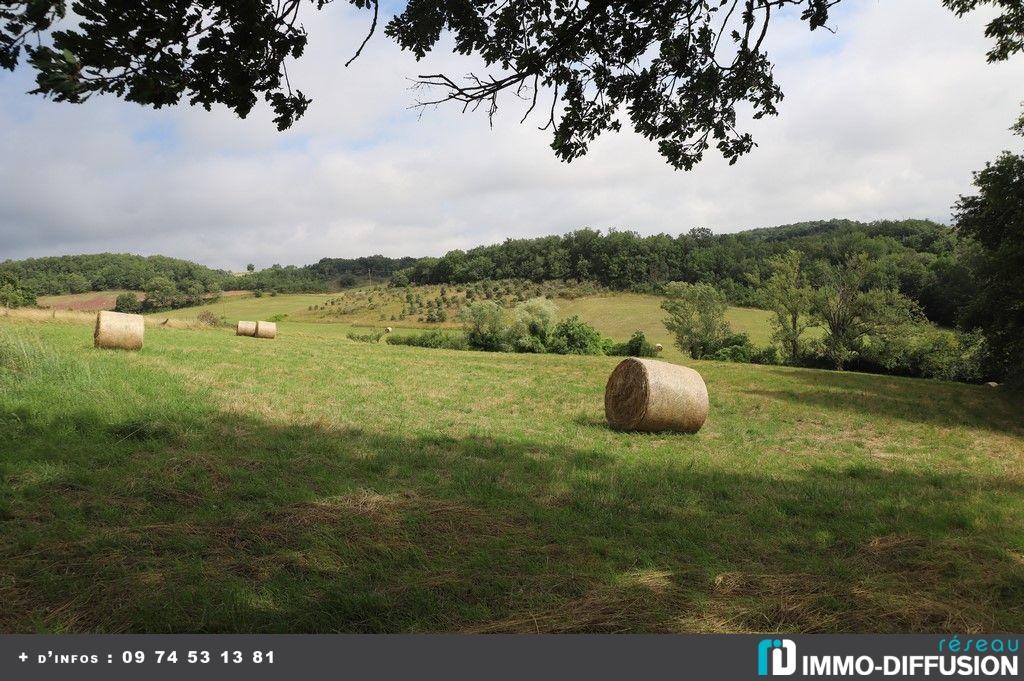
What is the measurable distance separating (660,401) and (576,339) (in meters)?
49.3

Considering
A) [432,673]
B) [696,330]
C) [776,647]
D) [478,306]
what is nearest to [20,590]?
[432,673]

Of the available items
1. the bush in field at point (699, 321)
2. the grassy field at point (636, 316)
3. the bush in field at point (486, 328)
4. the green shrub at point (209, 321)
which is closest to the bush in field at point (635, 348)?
the bush in field at point (699, 321)

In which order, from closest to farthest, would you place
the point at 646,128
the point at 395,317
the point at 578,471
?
the point at 646,128 → the point at 578,471 → the point at 395,317

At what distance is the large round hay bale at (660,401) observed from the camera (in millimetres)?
12734

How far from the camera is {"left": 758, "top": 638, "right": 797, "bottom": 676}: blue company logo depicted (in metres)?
3.59

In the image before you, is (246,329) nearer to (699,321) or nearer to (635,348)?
(635,348)

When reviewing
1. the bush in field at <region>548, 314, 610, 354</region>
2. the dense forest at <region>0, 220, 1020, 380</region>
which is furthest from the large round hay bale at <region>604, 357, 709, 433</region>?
the bush in field at <region>548, 314, 610, 354</region>

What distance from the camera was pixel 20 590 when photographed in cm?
436

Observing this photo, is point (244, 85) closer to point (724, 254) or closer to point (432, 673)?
point (432, 673)

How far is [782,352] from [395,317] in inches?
1994

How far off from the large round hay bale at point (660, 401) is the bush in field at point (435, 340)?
4623 cm

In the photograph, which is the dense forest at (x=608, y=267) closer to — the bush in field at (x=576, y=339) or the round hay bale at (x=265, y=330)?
the bush in field at (x=576, y=339)

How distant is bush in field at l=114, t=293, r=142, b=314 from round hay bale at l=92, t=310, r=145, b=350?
64408 millimetres

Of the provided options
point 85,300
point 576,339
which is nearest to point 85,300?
point 85,300
